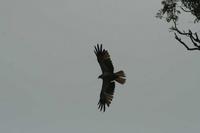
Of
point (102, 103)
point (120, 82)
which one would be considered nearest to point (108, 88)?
point (102, 103)

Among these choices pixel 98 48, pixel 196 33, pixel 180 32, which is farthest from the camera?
pixel 180 32

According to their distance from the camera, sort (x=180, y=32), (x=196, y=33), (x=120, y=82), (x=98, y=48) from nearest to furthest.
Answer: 1. (x=120, y=82)
2. (x=98, y=48)
3. (x=196, y=33)
4. (x=180, y=32)

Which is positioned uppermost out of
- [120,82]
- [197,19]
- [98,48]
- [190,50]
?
[197,19]

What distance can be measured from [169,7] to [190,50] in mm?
6578

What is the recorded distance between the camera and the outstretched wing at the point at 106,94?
120 ft

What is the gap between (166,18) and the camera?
2243 inches

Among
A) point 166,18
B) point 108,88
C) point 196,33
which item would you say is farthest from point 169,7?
point 108,88

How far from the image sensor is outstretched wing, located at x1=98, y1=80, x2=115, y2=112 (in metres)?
36.7

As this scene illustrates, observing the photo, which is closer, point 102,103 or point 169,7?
point 102,103

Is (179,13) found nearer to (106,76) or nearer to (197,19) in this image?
(197,19)

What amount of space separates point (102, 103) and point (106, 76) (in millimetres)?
2094

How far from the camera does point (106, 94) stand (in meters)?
37.1

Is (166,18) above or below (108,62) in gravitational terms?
above

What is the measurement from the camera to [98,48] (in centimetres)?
3600
